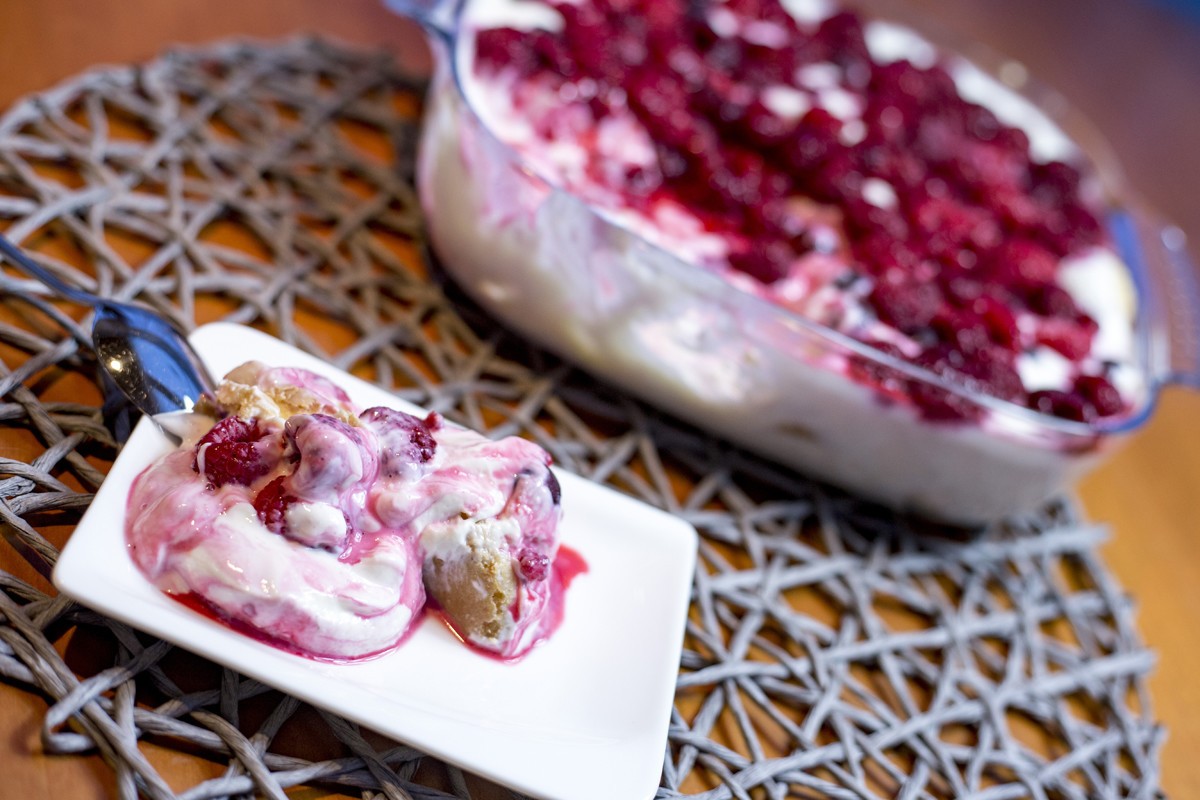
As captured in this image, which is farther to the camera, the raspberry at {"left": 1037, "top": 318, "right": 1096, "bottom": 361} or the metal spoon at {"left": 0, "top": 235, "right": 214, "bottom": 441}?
the raspberry at {"left": 1037, "top": 318, "right": 1096, "bottom": 361}

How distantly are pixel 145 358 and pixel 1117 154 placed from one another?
1.82m

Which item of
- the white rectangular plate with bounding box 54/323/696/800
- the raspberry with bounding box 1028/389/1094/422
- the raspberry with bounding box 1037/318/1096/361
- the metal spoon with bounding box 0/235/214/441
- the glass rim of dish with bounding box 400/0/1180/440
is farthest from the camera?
the raspberry with bounding box 1037/318/1096/361

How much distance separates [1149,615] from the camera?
4.04 feet

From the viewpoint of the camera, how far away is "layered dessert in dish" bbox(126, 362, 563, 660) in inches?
26.3

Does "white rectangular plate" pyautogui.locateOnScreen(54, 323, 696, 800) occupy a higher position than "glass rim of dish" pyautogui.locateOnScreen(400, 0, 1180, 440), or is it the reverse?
"glass rim of dish" pyautogui.locateOnScreen(400, 0, 1180, 440)

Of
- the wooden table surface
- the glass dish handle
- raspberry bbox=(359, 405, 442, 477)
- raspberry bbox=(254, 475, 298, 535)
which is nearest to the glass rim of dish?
the glass dish handle

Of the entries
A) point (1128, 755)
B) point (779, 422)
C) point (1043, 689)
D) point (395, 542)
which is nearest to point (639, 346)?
point (779, 422)

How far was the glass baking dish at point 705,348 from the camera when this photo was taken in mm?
1004

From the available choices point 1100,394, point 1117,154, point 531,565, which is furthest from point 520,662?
point 1117,154

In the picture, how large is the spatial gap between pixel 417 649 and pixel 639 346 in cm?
44

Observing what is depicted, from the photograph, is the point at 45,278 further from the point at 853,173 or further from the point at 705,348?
the point at 853,173

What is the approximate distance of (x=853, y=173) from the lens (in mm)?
1289

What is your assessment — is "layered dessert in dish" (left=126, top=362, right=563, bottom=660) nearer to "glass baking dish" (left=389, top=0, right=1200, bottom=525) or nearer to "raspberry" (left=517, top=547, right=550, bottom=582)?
"raspberry" (left=517, top=547, right=550, bottom=582)

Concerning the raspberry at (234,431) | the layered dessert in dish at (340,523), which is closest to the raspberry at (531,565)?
the layered dessert in dish at (340,523)
